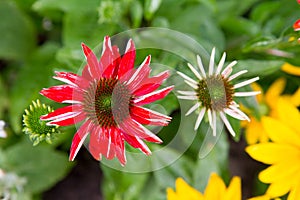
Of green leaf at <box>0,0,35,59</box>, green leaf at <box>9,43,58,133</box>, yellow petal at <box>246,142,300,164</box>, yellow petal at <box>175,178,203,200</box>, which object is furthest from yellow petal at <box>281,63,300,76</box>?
green leaf at <box>0,0,35,59</box>

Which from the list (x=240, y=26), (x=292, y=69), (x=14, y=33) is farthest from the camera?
(x=14, y=33)

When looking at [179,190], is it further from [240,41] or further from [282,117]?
[240,41]

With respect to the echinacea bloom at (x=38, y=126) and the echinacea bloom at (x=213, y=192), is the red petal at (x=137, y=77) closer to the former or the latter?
the echinacea bloom at (x=38, y=126)

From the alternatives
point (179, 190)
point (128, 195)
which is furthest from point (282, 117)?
point (128, 195)

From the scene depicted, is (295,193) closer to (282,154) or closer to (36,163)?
(282,154)

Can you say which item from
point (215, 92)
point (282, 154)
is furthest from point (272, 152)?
point (215, 92)

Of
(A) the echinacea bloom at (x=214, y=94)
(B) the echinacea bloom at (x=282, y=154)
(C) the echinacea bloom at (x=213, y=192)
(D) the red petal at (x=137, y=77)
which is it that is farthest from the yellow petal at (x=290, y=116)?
(D) the red petal at (x=137, y=77)
